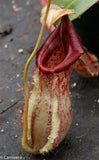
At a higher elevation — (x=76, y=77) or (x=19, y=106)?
(x=19, y=106)

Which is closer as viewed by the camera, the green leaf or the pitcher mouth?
the pitcher mouth

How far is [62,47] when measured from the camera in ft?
3.80

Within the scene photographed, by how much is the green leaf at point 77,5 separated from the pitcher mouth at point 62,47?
0.56 feet

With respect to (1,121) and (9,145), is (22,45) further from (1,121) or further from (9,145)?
(9,145)

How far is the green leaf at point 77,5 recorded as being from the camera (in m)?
1.20

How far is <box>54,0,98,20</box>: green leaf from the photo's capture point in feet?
3.95

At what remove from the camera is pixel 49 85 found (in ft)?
3.73

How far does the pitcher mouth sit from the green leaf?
6.7 inches

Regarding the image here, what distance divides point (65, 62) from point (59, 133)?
0.36 meters

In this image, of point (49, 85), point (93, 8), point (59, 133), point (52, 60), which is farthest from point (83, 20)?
point (59, 133)

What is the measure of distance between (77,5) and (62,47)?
258mm

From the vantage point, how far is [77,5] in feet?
4.07

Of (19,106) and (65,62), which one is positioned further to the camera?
(19,106)

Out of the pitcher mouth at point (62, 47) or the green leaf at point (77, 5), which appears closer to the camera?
the pitcher mouth at point (62, 47)
